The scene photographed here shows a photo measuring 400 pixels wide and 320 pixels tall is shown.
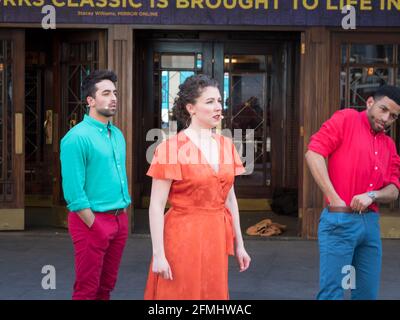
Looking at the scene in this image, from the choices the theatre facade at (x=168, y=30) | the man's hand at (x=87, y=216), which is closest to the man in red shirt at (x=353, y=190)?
the man's hand at (x=87, y=216)

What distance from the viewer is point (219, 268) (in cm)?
409

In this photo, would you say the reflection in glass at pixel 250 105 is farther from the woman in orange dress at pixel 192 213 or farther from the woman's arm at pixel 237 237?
the woman in orange dress at pixel 192 213

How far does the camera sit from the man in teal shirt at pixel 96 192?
4.75 metres

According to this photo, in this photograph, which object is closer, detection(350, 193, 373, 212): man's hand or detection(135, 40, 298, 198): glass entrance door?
detection(350, 193, 373, 212): man's hand

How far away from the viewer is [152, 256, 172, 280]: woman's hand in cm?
398

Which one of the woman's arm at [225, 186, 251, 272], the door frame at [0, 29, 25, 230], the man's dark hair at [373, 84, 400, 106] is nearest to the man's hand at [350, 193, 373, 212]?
the man's dark hair at [373, 84, 400, 106]

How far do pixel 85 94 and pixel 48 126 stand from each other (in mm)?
7026

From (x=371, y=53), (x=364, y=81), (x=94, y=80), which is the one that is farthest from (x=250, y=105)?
(x=94, y=80)

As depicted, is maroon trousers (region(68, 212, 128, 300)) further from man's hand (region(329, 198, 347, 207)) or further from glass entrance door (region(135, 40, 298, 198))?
glass entrance door (region(135, 40, 298, 198))

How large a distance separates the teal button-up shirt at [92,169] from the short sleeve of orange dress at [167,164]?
805mm

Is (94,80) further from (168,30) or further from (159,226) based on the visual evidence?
(168,30)

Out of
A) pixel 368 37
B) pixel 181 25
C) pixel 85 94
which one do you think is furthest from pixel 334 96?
pixel 85 94

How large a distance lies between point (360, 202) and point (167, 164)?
126 cm

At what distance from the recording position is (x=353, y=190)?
4691 millimetres
